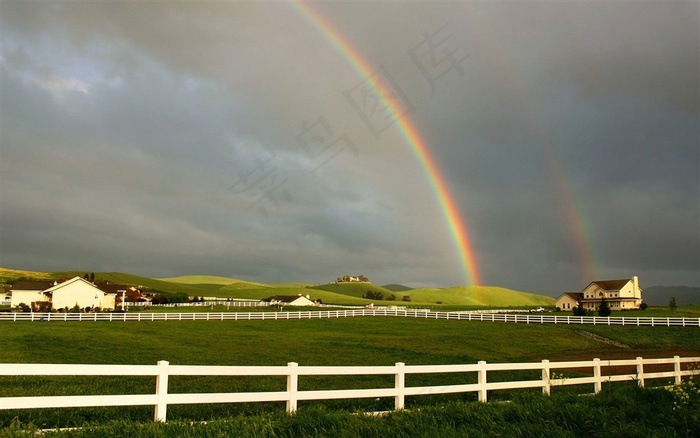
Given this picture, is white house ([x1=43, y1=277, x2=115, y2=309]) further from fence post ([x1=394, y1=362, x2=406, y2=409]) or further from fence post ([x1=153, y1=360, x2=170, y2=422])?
fence post ([x1=153, y1=360, x2=170, y2=422])

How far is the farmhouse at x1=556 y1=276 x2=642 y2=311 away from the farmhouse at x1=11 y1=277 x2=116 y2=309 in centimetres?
9114

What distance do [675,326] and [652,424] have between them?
50773 mm

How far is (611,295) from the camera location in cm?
10612

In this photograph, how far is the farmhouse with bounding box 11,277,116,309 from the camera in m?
90.4

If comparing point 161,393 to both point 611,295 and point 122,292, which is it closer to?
point 122,292

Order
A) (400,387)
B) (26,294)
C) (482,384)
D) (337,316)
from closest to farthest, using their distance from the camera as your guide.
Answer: (400,387) < (482,384) < (337,316) < (26,294)

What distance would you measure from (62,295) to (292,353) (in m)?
78.9

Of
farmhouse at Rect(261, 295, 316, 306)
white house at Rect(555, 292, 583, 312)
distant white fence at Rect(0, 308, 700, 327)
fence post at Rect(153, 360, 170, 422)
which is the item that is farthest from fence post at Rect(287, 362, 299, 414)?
farmhouse at Rect(261, 295, 316, 306)

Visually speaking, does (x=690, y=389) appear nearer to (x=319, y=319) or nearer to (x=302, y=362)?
(x=302, y=362)

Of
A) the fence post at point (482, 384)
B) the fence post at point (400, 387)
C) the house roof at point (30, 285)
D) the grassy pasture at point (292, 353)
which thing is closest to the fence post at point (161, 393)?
the grassy pasture at point (292, 353)

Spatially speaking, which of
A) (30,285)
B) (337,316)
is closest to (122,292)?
(30,285)

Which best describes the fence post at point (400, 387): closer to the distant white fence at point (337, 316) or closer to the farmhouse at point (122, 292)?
the distant white fence at point (337, 316)

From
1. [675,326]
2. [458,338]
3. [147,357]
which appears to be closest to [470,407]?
[147,357]

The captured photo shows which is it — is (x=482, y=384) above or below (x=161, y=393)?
below
